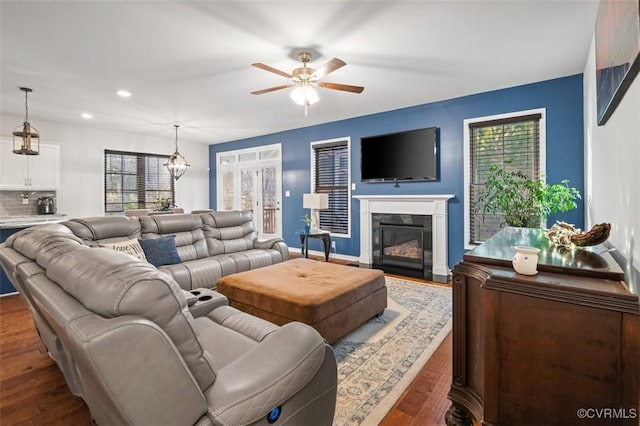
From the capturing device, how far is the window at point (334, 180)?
5836 mm

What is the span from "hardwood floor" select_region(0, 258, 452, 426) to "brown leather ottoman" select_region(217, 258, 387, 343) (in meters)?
0.68

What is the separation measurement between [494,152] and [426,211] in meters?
1.22

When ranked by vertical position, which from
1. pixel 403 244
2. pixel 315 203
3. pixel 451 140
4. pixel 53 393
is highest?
pixel 451 140

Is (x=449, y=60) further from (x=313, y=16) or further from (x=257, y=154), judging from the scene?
(x=257, y=154)

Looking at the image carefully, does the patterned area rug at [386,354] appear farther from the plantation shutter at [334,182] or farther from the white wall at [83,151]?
the white wall at [83,151]

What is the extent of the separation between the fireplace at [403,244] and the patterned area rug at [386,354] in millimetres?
1067

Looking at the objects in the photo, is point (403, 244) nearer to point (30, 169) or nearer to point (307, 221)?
point (307, 221)

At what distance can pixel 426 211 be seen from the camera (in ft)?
15.3

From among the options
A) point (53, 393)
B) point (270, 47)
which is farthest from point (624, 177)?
point (53, 393)

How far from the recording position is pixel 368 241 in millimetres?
5320

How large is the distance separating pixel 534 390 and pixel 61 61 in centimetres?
476

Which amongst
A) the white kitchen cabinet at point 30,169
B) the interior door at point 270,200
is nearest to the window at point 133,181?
the white kitchen cabinet at point 30,169

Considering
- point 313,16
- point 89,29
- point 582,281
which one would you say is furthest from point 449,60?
point 89,29

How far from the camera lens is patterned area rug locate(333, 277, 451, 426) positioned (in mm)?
1795
